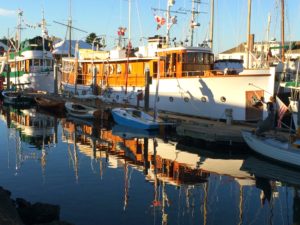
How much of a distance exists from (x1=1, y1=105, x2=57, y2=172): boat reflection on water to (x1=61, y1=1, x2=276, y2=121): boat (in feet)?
17.2

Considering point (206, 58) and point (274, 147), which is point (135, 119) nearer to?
point (206, 58)

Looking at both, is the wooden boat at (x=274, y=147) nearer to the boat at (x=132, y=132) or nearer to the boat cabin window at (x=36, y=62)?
the boat at (x=132, y=132)

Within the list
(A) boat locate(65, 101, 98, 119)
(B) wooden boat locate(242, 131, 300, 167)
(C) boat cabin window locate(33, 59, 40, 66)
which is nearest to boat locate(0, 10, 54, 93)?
(C) boat cabin window locate(33, 59, 40, 66)

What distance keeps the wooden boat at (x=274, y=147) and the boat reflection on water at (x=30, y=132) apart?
929cm

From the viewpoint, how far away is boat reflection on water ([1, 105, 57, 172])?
22125 mm

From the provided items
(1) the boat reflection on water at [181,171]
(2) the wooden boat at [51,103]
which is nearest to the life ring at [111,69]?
(2) the wooden boat at [51,103]

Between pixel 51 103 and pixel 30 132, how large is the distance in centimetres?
1056

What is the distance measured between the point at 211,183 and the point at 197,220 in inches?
160

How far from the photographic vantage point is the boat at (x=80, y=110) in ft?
108

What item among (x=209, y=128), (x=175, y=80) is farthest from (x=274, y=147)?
(x=175, y=80)

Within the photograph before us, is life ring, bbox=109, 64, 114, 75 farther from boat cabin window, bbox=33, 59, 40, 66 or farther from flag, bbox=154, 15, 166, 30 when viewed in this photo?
boat cabin window, bbox=33, 59, 40, 66

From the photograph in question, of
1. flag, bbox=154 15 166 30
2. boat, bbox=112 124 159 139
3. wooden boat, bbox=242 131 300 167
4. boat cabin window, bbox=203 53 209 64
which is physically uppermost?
flag, bbox=154 15 166 30

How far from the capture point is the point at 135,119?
27.5 m

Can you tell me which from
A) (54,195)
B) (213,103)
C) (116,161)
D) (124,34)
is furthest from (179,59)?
(54,195)
